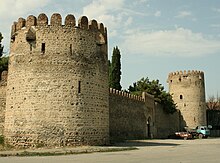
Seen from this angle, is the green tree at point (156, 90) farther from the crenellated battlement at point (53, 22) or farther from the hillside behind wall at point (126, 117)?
the crenellated battlement at point (53, 22)

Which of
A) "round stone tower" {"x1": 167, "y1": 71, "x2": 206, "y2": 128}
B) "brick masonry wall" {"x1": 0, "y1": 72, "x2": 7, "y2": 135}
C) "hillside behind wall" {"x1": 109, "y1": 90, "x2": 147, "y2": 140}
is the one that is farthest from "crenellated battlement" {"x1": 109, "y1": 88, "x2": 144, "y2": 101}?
"round stone tower" {"x1": 167, "y1": 71, "x2": 206, "y2": 128}

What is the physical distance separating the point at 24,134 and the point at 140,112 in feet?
55.4

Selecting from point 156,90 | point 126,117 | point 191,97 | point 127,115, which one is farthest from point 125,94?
point 191,97

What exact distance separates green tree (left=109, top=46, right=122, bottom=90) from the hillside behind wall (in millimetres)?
6631

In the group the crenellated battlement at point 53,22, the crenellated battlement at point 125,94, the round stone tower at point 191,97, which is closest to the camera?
the crenellated battlement at point 53,22

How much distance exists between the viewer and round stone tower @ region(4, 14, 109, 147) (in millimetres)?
17406

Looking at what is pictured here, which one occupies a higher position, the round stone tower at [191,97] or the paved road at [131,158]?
the round stone tower at [191,97]

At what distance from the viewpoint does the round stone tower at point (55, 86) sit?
1741cm

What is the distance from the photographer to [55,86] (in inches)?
694

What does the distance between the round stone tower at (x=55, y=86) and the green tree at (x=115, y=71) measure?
19.9 m

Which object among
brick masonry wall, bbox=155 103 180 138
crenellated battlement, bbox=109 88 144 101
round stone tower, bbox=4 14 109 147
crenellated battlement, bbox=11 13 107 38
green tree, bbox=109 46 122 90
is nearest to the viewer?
round stone tower, bbox=4 14 109 147

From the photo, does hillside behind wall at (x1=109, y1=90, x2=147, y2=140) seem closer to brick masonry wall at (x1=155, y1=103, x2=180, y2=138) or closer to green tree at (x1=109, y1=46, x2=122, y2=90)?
brick masonry wall at (x1=155, y1=103, x2=180, y2=138)

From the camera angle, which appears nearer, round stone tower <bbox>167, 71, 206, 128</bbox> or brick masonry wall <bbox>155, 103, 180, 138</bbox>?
brick masonry wall <bbox>155, 103, 180, 138</bbox>

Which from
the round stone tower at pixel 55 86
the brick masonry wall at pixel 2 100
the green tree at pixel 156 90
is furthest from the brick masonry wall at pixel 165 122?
the brick masonry wall at pixel 2 100
